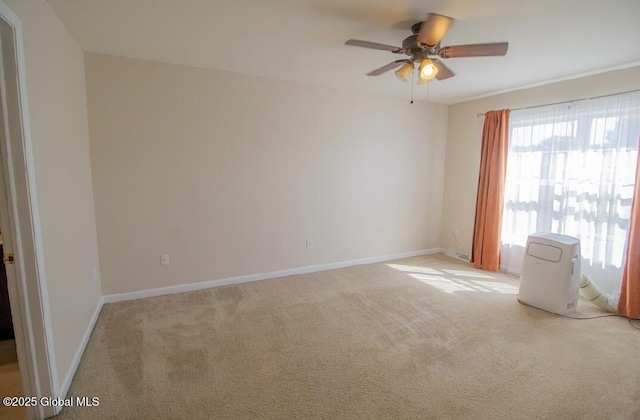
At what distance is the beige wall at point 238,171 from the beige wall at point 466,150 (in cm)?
41

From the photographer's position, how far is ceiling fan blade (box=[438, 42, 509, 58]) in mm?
2027

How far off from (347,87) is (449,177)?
7.56ft

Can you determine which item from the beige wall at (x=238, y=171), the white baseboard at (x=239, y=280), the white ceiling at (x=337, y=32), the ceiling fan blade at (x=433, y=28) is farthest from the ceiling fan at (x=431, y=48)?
the white baseboard at (x=239, y=280)

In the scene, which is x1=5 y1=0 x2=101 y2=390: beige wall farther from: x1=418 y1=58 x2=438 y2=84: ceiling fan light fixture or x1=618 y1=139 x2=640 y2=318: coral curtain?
x1=618 y1=139 x2=640 y2=318: coral curtain

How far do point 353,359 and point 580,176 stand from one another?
322 cm

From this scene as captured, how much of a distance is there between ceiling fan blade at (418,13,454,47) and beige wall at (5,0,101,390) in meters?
2.27

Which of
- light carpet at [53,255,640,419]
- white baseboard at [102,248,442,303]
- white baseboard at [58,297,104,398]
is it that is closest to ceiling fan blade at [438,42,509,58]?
light carpet at [53,255,640,419]

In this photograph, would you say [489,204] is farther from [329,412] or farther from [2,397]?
[2,397]

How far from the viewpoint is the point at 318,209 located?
4094 millimetres

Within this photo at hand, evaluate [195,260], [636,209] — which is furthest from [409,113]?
[195,260]

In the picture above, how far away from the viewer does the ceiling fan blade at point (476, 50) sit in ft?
6.65

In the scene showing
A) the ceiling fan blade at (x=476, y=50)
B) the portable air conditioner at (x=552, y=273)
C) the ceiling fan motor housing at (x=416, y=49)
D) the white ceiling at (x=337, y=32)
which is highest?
the white ceiling at (x=337, y=32)

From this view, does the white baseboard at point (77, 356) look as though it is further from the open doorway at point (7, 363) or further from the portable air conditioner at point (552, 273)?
the portable air conditioner at point (552, 273)

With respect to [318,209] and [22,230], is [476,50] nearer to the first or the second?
[318,209]
